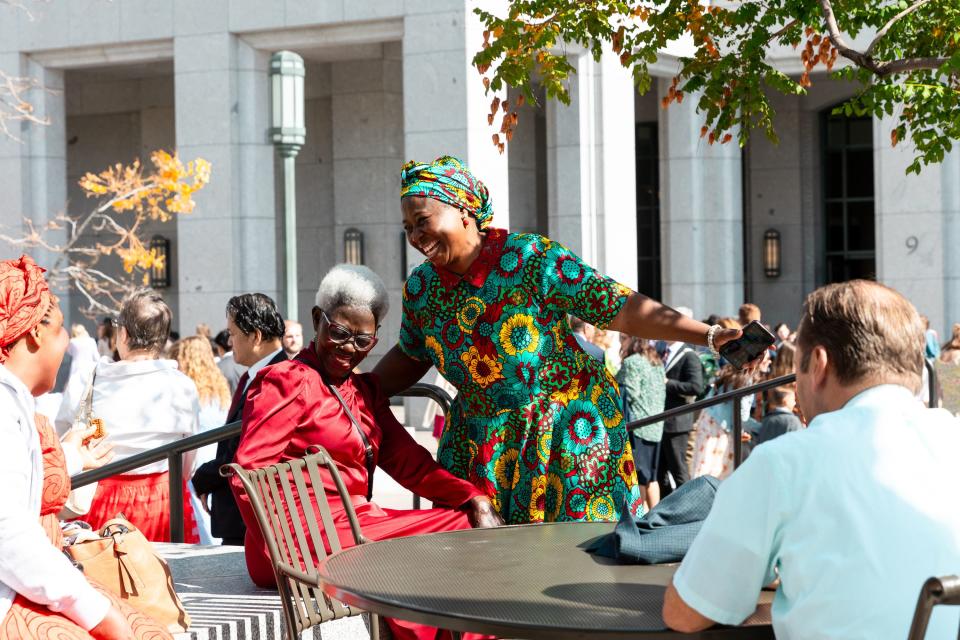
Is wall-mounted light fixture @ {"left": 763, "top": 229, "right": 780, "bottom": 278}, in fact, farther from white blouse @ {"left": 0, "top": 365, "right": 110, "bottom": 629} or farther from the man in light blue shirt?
the man in light blue shirt

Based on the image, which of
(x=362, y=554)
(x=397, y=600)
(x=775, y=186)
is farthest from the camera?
(x=775, y=186)

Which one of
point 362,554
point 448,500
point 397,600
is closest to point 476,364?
point 448,500

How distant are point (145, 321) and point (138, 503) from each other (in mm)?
964

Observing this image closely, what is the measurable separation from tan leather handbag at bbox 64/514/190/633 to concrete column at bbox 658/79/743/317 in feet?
53.0

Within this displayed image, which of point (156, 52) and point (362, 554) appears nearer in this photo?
point (362, 554)

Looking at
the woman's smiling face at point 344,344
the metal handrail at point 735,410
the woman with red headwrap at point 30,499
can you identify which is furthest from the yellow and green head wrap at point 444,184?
the metal handrail at point 735,410

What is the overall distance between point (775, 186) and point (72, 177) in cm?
1412

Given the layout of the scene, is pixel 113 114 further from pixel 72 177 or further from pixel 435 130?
pixel 435 130

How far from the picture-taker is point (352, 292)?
15.3 ft

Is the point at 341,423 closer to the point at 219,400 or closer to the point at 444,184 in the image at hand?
the point at 444,184

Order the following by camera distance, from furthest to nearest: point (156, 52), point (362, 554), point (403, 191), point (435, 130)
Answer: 1. point (156, 52)
2. point (435, 130)
3. point (403, 191)
4. point (362, 554)

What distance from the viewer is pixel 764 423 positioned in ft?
29.0

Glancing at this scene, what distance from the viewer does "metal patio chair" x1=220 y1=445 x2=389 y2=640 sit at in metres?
4.00

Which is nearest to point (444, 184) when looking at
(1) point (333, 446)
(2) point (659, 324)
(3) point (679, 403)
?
(2) point (659, 324)
